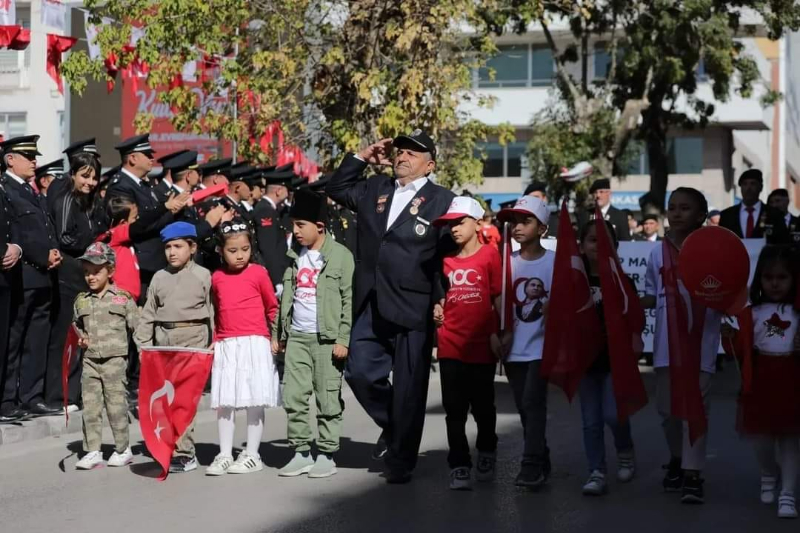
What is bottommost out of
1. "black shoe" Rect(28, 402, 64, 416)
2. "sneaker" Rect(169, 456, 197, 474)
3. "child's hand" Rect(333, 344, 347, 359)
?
"sneaker" Rect(169, 456, 197, 474)

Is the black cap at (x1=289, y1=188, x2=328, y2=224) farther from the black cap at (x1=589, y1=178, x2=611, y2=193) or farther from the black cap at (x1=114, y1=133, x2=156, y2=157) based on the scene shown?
the black cap at (x1=589, y1=178, x2=611, y2=193)

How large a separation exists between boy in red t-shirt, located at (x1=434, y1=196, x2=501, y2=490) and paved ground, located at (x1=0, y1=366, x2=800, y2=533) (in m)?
0.48

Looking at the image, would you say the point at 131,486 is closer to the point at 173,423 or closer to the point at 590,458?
the point at 173,423

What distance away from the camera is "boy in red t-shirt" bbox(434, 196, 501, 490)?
29.3 feet

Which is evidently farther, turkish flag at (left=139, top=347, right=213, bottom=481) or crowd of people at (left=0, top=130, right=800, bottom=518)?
turkish flag at (left=139, top=347, right=213, bottom=481)

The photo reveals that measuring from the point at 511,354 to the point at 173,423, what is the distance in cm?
230

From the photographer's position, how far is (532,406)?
29.0ft

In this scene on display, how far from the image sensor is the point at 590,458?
8828 millimetres

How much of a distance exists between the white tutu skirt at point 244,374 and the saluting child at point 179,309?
24 cm

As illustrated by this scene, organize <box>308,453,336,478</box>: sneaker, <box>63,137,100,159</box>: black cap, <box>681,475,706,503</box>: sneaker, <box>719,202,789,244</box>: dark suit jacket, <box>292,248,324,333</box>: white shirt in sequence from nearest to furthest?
<box>681,475,706,503</box>: sneaker < <box>308,453,336,478</box>: sneaker < <box>292,248,324,333</box>: white shirt < <box>63,137,100,159</box>: black cap < <box>719,202,789,244</box>: dark suit jacket

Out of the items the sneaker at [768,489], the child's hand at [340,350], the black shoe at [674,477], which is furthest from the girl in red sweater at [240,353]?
the sneaker at [768,489]

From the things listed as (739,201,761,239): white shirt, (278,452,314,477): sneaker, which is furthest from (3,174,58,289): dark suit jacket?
(739,201,761,239): white shirt

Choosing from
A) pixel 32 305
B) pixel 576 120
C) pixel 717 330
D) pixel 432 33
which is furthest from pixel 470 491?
pixel 576 120

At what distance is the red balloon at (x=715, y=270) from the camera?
834 cm
